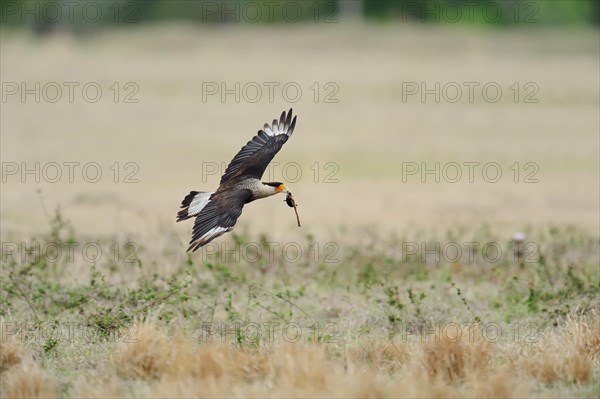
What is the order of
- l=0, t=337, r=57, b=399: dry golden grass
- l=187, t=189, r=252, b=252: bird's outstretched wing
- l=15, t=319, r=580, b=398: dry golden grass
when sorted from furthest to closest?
l=187, t=189, r=252, b=252: bird's outstretched wing, l=0, t=337, r=57, b=399: dry golden grass, l=15, t=319, r=580, b=398: dry golden grass

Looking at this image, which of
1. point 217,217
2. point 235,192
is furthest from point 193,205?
point 217,217

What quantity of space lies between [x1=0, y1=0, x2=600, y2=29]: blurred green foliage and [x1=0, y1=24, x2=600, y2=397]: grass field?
835 centimetres

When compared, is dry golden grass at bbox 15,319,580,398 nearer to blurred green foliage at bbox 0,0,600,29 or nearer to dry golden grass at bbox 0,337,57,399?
dry golden grass at bbox 0,337,57,399

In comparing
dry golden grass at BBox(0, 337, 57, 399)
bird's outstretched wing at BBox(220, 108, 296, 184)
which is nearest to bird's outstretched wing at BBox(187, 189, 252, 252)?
bird's outstretched wing at BBox(220, 108, 296, 184)

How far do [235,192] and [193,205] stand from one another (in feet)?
1.58

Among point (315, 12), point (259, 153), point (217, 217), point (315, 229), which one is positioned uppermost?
point (315, 12)

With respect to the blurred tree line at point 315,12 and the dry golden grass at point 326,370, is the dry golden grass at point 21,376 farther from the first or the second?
the blurred tree line at point 315,12

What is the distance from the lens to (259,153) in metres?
11.7

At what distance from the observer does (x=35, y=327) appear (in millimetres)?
9930

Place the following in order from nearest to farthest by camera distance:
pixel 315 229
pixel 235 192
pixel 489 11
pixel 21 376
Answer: pixel 21 376 → pixel 235 192 → pixel 315 229 → pixel 489 11

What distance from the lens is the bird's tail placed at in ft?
35.5

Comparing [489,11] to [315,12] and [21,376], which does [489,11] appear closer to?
[315,12]

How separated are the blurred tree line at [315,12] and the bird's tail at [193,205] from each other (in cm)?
3877

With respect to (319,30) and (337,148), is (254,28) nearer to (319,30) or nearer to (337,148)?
(319,30)
